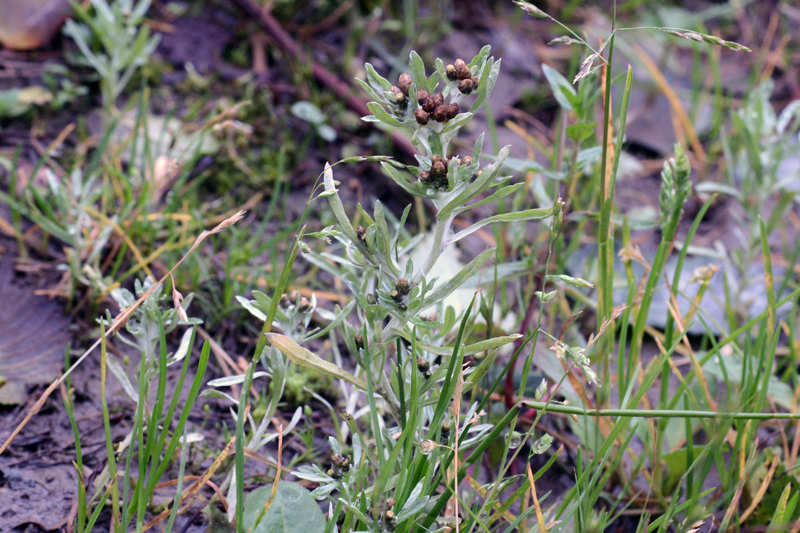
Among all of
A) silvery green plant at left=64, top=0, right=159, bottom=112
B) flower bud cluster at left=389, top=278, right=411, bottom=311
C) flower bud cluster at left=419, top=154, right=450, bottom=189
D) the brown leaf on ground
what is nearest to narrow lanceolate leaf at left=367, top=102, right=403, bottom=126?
flower bud cluster at left=419, top=154, right=450, bottom=189

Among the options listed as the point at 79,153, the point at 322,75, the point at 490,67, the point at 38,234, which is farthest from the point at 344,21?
the point at 490,67

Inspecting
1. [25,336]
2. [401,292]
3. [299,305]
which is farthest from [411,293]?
[25,336]

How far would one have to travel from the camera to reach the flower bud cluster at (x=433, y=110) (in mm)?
1233

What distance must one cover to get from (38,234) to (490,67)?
1.78 meters

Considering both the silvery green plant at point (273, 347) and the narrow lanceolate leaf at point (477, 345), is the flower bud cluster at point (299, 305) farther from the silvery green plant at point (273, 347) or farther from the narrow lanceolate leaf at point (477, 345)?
the narrow lanceolate leaf at point (477, 345)

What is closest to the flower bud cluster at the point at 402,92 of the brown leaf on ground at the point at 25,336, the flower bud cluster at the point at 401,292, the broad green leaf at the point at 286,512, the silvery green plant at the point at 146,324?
the flower bud cluster at the point at 401,292

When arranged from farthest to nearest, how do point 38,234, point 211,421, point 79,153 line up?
point 79,153 → point 38,234 → point 211,421

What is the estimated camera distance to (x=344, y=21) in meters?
3.35

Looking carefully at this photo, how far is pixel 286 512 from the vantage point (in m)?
1.41

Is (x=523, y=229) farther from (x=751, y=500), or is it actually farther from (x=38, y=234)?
(x=38, y=234)

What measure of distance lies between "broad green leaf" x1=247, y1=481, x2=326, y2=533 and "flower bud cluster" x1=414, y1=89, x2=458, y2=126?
889 millimetres

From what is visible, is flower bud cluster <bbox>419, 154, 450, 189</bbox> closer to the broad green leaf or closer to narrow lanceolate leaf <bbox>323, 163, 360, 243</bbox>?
narrow lanceolate leaf <bbox>323, 163, 360, 243</bbox>

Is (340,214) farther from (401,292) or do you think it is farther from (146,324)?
(146,324)

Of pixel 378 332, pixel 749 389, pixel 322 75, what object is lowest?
pixel 749 389
